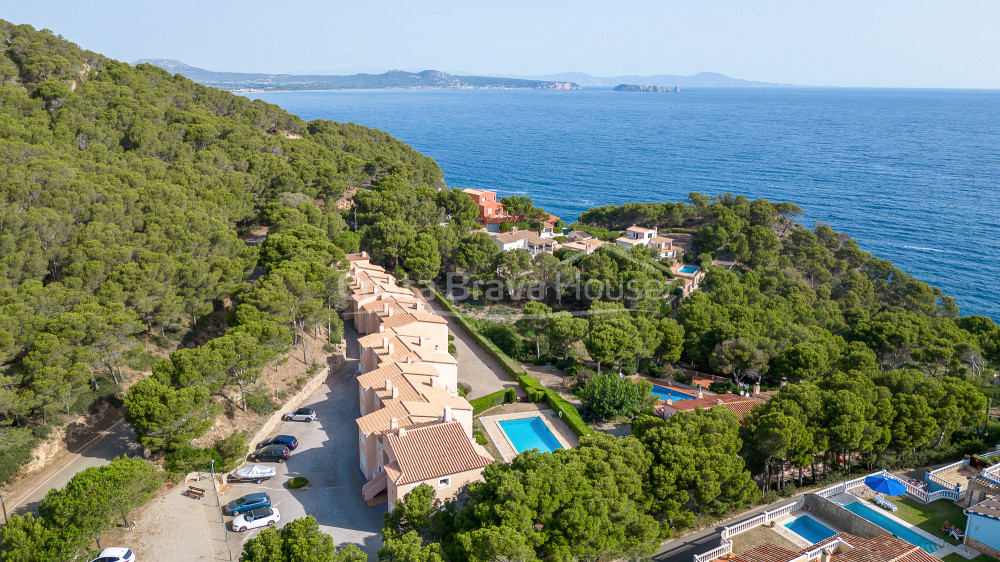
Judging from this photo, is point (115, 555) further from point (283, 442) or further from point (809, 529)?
point (809, 529)

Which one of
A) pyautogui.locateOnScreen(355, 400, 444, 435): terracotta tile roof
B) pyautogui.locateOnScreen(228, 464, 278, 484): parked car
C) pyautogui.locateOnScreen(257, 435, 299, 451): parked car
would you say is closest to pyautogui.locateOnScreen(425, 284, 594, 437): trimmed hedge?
pyautogui.locateOnScreen(355, 400, 444, 435): terracotta tile roof

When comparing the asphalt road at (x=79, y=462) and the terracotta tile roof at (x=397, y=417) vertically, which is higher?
the terracotta tile roof at (x=397, y=417)

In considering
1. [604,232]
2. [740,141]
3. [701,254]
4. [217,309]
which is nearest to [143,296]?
[217,309]

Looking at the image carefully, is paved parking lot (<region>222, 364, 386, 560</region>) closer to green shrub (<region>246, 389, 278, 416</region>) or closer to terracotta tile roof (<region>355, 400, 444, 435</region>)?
green shrub (<region>246, 389, 278, 416</region>)

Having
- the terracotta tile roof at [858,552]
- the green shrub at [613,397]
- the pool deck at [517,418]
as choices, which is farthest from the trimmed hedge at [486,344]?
the terracotta tile roof at [858,552]

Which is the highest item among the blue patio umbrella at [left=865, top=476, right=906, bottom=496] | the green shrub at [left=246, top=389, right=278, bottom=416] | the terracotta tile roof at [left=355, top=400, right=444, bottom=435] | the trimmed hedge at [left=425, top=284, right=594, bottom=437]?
the terracotta tile roof at [left=355, top=400, right=444, bottom=435]

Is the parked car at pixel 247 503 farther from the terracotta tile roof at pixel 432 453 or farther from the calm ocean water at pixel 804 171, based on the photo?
the calm ocean water at pixel 804 171
